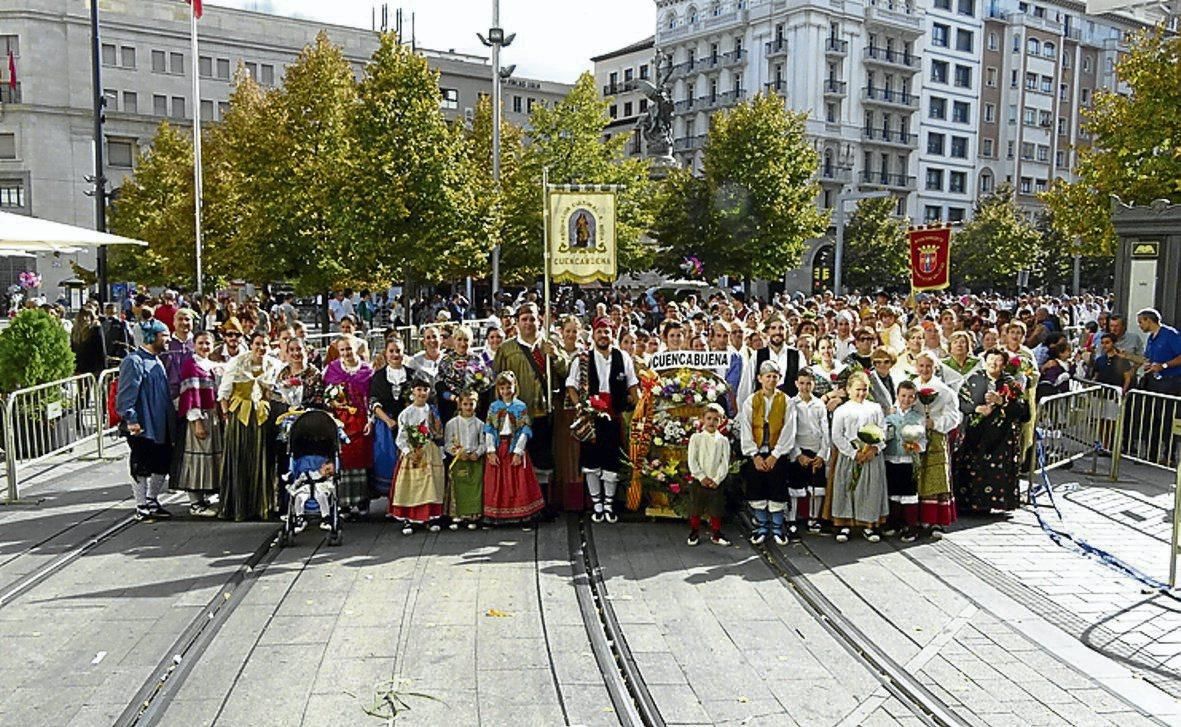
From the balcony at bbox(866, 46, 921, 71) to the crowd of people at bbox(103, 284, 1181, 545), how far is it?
6071cm

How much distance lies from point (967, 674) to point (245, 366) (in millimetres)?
7139

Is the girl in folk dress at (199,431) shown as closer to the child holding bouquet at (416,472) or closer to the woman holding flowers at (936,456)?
the child holding bouquet at (416,472)

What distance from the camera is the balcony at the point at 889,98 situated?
66500 mm

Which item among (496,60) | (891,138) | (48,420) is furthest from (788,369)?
(891,138)

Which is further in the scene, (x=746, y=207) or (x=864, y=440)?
(x=746, y=207)

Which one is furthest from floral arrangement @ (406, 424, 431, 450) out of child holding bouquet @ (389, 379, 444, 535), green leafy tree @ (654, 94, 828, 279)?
green leafy tree @ (654, 94, 828, 279)

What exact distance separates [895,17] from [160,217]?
52.0 m

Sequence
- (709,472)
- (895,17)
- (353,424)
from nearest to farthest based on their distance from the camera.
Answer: (709,472) < (353,424) < (895,17)

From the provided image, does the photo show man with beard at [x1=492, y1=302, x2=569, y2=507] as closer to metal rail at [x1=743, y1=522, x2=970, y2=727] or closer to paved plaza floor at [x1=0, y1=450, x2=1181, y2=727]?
paved plaza floor at [x1=0, y1=450, x2=1181, y2=727]

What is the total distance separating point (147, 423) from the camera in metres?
10.0

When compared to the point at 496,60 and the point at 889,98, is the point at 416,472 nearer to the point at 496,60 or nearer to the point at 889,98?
the point at 496,60

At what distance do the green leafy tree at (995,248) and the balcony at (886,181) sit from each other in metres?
9.37

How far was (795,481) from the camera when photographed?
9.55 meters

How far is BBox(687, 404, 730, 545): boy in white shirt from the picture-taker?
9453mm
